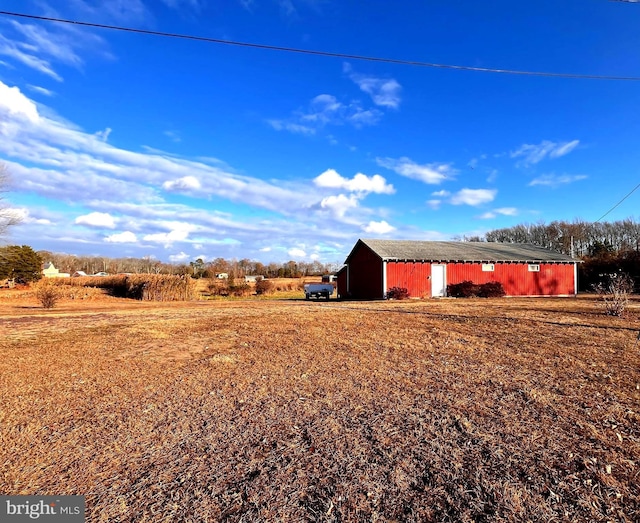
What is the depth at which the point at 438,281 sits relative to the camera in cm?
2472

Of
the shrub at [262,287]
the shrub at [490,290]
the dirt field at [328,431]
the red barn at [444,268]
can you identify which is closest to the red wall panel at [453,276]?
the red barn at [444,268]

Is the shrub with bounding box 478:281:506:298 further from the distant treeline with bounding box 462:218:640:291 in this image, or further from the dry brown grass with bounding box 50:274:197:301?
the dry brown grass with bounding box 50:274:197:301

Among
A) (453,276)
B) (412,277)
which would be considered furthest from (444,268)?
(412,277)

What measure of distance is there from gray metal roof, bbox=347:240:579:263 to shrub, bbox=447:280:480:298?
169 centimetres

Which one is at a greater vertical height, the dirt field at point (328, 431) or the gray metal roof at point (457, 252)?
the gray metal roof at point (457, 252)

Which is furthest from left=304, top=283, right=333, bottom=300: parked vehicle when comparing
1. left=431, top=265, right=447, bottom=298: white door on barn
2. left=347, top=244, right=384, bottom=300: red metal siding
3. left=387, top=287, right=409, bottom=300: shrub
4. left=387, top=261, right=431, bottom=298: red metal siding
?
left=431, top=265, right=447, bottom=298: white door on barn

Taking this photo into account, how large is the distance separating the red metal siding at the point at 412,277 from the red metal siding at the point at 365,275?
0.77m

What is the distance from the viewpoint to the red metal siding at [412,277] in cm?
2362

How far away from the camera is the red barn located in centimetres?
2402

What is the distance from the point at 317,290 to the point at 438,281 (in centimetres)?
918

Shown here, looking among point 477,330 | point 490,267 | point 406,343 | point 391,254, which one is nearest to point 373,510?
point 406,343

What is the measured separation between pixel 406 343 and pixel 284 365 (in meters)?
2.99

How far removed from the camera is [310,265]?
238 ft

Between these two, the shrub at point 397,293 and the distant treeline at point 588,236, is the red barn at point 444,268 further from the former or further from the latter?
the distant treeline at point 588,236
